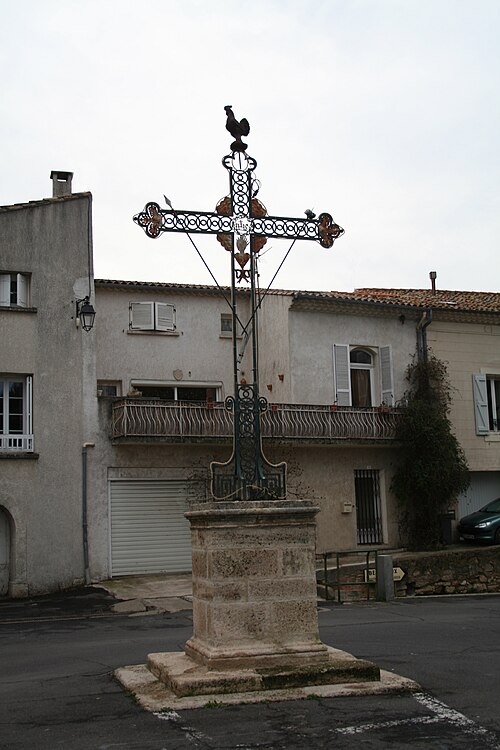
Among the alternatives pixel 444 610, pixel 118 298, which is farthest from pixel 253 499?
pixel 118 298

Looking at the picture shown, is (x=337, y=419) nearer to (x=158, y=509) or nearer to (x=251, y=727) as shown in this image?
(x=158, y=509)


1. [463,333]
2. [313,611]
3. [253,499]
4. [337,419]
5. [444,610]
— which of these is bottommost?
[444,610]

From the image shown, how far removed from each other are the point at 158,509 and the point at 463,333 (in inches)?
413

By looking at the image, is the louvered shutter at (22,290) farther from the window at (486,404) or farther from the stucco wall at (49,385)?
the window at (486,404)

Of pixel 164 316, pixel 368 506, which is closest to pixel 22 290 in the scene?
pixel 164 316

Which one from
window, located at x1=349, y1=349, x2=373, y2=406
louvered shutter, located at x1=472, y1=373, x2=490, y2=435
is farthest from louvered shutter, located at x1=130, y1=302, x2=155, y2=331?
louvered shutter, located at x1=472, y1=373, x2=490, y2=435

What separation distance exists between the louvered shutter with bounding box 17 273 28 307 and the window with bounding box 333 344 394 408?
27.9ft

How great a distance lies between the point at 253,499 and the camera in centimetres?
796

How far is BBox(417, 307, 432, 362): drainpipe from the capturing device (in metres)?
25.1

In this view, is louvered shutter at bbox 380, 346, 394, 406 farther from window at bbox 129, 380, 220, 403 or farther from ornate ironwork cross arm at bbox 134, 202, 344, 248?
ornate ironwork cross arm at bbox 134, 202, 344, 248

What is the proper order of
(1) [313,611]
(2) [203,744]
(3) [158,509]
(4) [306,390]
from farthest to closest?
1. (4) [306,390]
2. (3) [158,509]
3. (1) [313,611]
4. (2) [203,744]

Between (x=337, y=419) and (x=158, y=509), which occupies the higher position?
(x=337, y=419)

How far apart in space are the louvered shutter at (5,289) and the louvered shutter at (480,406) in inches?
523

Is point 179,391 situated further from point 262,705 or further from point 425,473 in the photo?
point 262,705
